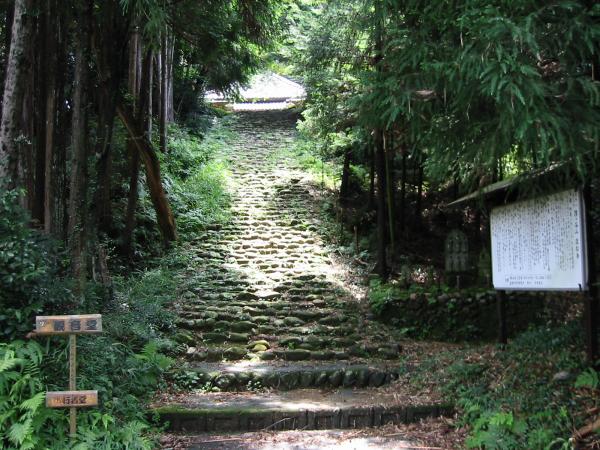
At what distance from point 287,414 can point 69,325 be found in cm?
263

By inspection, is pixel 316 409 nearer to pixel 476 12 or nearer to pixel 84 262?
pixel 84 262

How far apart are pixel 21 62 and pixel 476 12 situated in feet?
17.6

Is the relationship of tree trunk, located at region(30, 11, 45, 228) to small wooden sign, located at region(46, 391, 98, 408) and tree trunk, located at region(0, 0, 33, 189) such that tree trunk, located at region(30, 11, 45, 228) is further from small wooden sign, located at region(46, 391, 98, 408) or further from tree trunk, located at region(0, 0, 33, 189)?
small wooden sign, located at region(46, 391, 98, 408)

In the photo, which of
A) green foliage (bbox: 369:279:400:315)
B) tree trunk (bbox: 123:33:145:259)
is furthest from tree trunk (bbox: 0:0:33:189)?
green foliage (bbox: 369:279:400:315)

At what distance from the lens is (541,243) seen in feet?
19.7

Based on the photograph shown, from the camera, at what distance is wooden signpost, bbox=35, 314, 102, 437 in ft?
15.1

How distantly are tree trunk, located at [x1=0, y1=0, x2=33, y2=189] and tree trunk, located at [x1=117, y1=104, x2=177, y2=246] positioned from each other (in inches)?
162

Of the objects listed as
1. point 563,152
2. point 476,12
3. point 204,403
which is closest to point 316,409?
point 204,403

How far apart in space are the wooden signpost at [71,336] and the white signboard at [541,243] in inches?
180

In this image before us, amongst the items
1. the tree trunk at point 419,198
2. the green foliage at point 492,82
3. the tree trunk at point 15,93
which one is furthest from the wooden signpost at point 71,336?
the tree trunk at point 419,198

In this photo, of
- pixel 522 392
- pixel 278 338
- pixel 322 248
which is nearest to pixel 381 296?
pixel 278 338

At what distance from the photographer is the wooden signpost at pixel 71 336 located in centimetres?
459

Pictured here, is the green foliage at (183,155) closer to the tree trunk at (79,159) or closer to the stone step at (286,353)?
the tree trunk at (79,159)

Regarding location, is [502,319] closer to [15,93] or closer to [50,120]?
[15,93]
